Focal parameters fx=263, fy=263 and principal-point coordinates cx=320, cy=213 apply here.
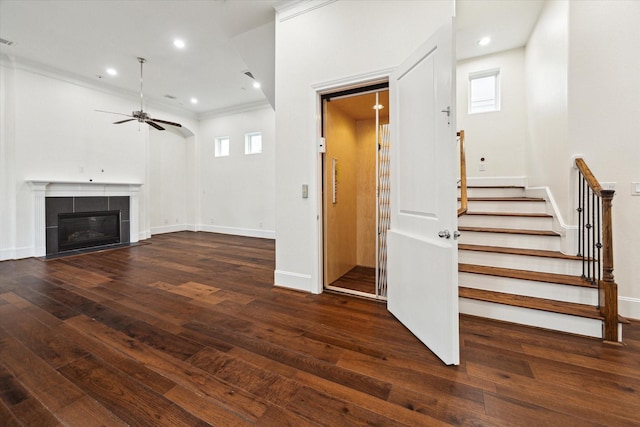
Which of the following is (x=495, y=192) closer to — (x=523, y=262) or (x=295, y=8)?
(x=523, y=262)

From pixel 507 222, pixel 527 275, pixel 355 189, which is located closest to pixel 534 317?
pixel 527 275

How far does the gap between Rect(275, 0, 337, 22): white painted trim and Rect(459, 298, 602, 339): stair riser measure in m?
3.43

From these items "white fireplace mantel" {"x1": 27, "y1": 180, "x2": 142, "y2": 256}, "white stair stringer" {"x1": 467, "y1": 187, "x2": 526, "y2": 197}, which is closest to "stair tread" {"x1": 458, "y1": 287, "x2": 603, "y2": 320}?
"white stair stringer" {"x1": 467, "y1": 187, "x2": 526, "y2": 197}

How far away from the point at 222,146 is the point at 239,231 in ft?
8.29

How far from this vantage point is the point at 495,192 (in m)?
4.07

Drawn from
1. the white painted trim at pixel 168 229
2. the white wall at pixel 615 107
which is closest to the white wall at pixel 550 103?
the white wall at pixel 615 107

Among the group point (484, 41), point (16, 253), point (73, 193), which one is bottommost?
point (16, 253)

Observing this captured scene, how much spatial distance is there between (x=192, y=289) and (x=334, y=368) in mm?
2204

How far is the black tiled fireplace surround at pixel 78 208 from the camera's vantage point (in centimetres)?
497

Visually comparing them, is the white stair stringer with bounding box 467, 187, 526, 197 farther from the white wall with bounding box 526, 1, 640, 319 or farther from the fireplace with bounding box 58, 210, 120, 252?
the fireplace with bounding box 58, 210, 120, 252

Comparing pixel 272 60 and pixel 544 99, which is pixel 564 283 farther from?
pixel 272 60

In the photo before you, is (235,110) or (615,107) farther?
(235,110)

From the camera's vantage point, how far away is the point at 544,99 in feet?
10.7

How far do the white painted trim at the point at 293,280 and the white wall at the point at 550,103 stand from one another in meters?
2.78
